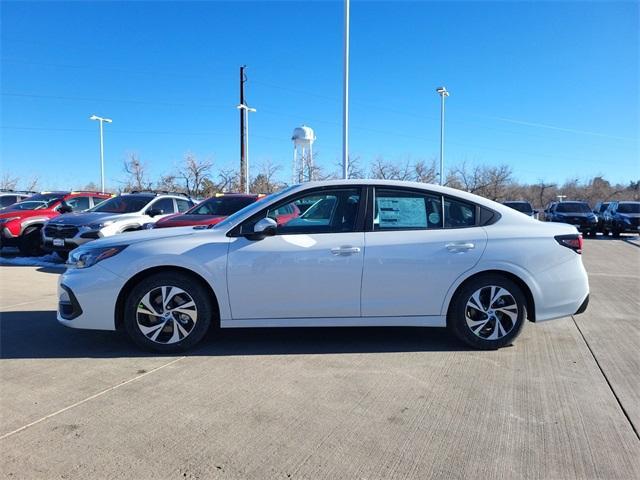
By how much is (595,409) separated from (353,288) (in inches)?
84.3

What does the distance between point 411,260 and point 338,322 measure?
909 mm

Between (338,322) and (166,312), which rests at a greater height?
(166,312)

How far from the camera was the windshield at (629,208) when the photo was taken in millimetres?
23325

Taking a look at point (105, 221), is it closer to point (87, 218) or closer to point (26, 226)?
point (87, 218)

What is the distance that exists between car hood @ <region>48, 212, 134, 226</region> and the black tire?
2.15 meters

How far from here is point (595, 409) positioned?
12.1ft

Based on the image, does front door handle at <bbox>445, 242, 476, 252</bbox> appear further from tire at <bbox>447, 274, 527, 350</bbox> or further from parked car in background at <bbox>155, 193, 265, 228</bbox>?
parked car in background at <bbox>155, 193, 265, 228</bbox>

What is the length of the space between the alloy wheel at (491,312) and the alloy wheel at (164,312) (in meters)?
2.64

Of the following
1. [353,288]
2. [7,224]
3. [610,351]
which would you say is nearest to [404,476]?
[353,288]

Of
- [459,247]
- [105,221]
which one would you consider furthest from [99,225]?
[459,247]

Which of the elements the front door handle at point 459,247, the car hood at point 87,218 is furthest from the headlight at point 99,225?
the front door handle at point 459,247

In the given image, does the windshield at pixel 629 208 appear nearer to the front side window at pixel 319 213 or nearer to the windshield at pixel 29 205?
the front side window at pixel 319 213

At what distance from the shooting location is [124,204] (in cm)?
1171

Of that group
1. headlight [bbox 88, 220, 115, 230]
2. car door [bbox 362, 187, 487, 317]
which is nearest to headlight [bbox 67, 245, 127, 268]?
car door [bbox 362, 187, 487, 317]
